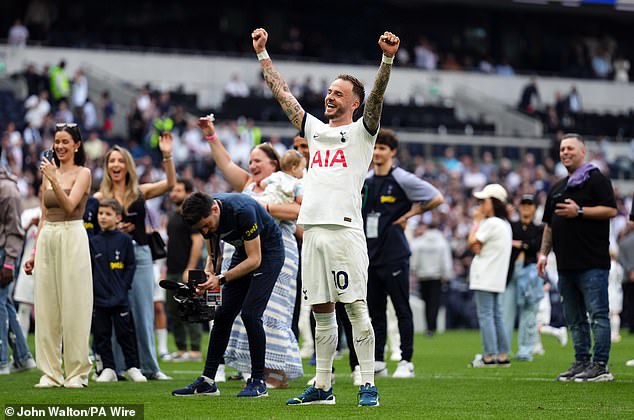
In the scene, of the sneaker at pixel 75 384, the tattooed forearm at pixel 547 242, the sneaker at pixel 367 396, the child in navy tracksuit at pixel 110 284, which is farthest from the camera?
the tattooed forearm at pixel 547 242

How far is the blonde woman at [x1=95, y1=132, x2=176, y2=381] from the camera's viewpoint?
13.2m

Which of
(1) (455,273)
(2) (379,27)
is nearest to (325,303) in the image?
(1) (455,273)

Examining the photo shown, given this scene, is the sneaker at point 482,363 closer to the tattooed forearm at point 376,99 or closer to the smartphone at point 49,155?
the smartphone at point 49,155

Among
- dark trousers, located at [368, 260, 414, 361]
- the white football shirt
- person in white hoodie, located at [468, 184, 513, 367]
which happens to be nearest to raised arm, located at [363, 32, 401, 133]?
the white football shirt

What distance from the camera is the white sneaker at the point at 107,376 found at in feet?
42.0

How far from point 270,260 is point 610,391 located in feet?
11.0

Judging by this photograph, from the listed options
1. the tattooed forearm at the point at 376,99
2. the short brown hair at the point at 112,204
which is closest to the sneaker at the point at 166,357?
the short brown hair at the point at 112,204

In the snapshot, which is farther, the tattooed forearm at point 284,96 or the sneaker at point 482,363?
the sneaker at point 482,363

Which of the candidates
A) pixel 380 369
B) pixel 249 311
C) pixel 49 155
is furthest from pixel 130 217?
pixel 249 311

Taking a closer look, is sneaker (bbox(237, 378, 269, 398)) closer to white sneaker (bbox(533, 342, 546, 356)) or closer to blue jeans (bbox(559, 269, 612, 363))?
blue jeans (bbox(559, 269, 612, 363))

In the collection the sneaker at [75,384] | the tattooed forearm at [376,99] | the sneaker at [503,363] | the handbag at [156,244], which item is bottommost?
the sneaker at [503,363]

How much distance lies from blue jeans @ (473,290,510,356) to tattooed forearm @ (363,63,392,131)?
22.5ft

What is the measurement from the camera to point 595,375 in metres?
13.0

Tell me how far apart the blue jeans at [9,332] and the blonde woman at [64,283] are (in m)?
1.54
